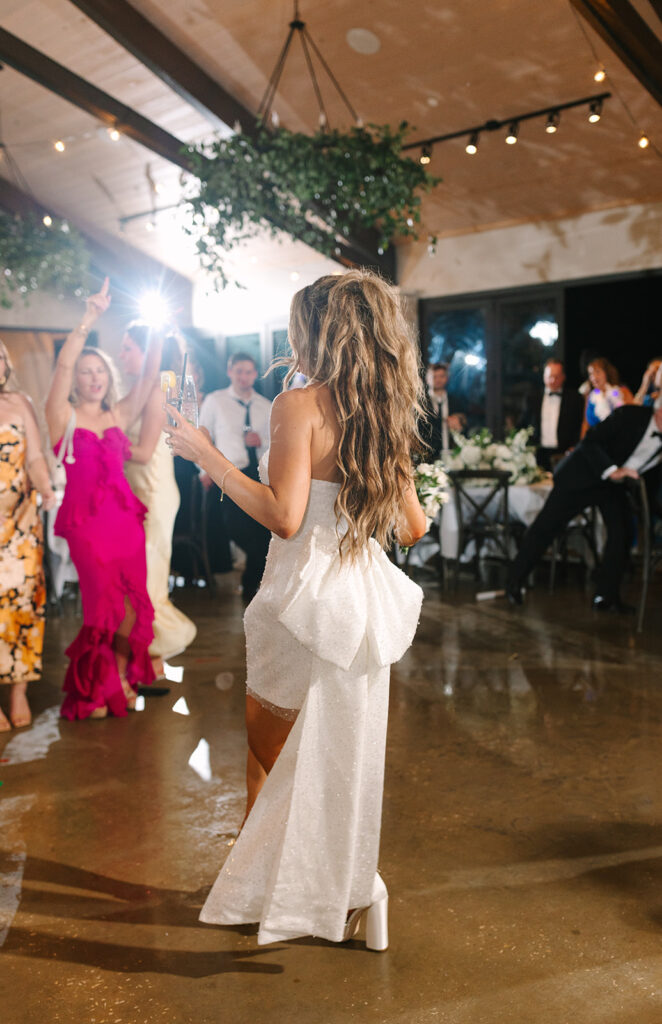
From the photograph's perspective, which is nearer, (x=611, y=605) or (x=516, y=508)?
(x=611, y=605)

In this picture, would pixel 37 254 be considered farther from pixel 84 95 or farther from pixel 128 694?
pixel 128 694

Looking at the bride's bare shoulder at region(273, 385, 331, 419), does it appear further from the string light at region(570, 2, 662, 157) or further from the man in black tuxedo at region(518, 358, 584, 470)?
the man in black tuxedo at region(518, 358, 584, 470)

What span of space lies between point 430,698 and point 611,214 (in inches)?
264

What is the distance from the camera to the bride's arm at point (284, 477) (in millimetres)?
1822

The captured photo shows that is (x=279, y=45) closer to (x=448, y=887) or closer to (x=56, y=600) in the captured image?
(x=56, y=600)

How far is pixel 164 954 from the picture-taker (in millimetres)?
1981

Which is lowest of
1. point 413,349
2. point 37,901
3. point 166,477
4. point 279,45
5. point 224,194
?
point 37,901

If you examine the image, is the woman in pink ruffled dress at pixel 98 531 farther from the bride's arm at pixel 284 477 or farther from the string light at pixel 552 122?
the string light at pixel 552 122

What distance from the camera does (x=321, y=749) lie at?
6.11 feet

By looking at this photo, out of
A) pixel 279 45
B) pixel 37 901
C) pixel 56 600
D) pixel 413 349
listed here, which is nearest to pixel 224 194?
pixel 279 45

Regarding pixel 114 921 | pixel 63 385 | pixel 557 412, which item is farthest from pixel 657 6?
pixel 114 921

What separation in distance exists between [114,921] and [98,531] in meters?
1.86

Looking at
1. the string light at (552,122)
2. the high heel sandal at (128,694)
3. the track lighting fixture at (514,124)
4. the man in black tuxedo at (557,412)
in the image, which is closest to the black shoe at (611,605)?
the man in black tuxedo at (557,412)

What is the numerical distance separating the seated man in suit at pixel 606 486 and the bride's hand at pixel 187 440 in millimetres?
3789
